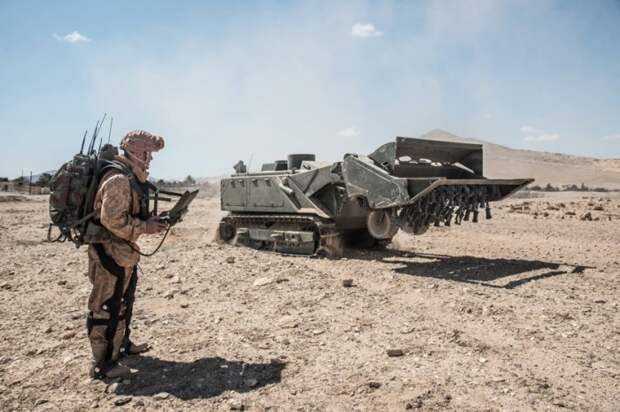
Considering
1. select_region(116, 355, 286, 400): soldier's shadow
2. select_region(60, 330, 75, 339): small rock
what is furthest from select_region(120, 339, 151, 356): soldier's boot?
select_region(60, 330, 75, 339): small rock

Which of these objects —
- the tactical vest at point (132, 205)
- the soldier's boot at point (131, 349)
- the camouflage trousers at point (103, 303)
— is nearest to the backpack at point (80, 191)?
the tactical vest at point (132, 205)

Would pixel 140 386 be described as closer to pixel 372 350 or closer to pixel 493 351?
pixel 372 350

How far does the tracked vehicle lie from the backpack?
5.20 m

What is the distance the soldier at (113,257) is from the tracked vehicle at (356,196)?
5030mm

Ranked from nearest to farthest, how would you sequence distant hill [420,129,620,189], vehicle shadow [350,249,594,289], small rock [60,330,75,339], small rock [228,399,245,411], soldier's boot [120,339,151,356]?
small rock [228,399,245,411], soldier's boot [120,339,151,356], small rock [60,330,75,339], vehicle shadow [350,249,594,289], distant hill [420,129,620,189]

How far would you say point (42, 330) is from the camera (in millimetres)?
5645

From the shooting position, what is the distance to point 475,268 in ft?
28.8

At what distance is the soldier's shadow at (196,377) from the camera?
13.5 feet

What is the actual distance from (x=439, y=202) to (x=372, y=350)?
15.0 feet

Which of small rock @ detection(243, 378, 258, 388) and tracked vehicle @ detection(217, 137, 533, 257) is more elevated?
tracked vehicle @ detection(217, 137, 533, 257)

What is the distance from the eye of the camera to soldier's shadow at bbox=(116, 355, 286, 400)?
13.5ft

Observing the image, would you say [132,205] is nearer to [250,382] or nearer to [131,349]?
[131,349]

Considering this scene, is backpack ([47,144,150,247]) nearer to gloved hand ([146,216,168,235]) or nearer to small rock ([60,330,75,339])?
gloved hand ([146,216,168,235])

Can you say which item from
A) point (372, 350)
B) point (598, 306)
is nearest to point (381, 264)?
point (598, 306)
